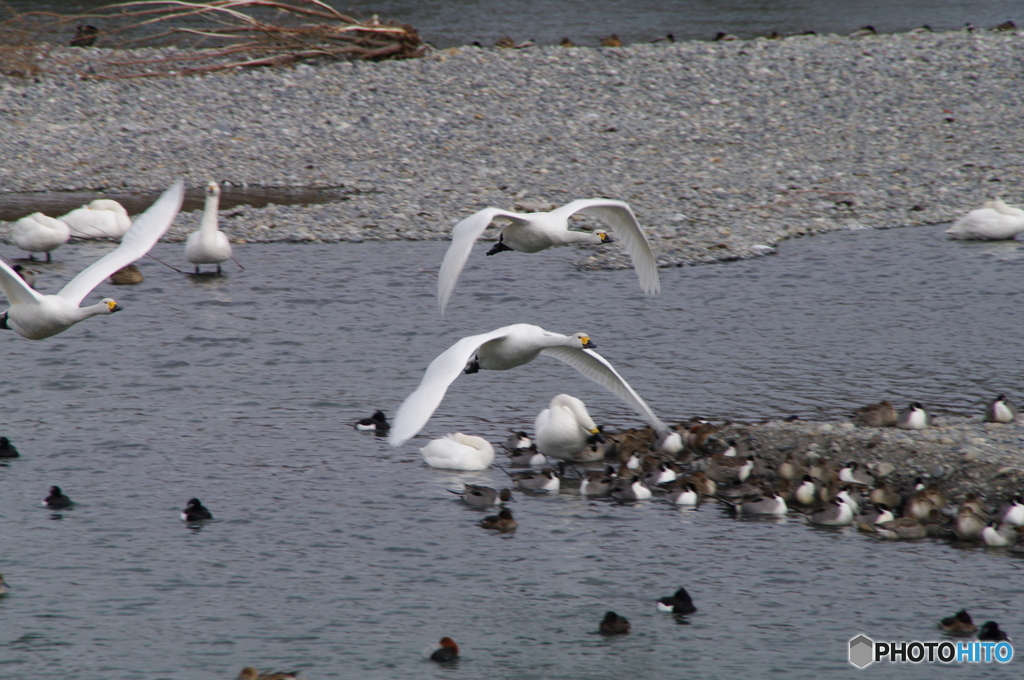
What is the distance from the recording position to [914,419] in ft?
42.0

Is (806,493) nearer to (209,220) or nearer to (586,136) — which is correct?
(209,220)

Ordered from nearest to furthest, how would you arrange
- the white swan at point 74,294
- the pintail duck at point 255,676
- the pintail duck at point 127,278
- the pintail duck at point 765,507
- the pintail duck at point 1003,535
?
the pintail duck at point 255,676, the pintail duck at point 1003,535, the pintail duck at point 765,507, the white swan at point 74,294, the pintail duck at point 127,278

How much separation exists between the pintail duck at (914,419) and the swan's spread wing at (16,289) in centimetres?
886

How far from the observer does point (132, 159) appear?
25.7 meters

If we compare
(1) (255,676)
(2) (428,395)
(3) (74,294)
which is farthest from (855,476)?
(3) (74,294)

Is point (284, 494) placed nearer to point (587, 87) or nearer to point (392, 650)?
point (392, 650)

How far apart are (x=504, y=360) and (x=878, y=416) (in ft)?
14.1

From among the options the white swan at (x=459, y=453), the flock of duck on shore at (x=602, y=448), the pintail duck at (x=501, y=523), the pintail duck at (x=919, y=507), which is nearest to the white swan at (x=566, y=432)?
the flock of duck on shore at (x=602, y=448)

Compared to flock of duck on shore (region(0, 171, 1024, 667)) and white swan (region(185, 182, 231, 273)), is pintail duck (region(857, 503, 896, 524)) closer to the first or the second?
flock of duck on shore (region(0, 171, 1024, 667))

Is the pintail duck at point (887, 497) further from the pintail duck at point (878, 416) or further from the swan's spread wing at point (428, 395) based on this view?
the swan's spread wing at point (428, 395)

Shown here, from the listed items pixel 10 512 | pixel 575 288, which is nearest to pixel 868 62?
pixel 575 288

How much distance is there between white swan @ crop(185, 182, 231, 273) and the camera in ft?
61.9

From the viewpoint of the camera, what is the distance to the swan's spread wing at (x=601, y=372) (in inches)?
476

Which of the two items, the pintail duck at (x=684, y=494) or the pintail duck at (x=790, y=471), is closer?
the pintail duck at (x=684, y=494)
